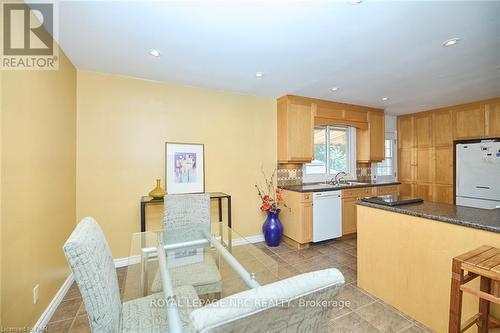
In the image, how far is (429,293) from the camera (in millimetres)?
1709

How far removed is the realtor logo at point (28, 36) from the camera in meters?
1.40

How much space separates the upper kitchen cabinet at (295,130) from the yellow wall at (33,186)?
9.21 ft

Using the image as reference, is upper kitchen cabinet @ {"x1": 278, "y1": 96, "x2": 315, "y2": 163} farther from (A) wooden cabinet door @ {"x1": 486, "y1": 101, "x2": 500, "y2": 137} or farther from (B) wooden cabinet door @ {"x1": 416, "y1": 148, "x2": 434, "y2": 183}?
(A) wooden cabinet door @ {"x1": 486, "y1": 101, "x2": 500, "y2": 137}

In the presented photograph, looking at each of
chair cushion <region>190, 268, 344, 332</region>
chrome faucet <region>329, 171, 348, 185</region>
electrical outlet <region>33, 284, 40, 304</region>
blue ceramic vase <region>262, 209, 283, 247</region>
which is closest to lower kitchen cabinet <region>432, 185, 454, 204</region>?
chrome faucet <region>329, 171, 348, 185</region>

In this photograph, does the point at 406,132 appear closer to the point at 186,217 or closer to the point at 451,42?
the point at 451,42

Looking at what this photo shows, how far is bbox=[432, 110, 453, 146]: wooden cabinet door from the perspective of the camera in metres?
4.32

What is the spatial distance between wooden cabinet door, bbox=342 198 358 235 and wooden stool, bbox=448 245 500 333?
2.26m

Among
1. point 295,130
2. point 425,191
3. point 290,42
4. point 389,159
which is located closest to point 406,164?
point 389,159

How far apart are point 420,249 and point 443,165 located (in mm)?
3716

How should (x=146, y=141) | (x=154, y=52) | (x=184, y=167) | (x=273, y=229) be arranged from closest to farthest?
(x=154, y=52) → (x=146, y=141) → (x=184, y=167) → (x=273, y=229)

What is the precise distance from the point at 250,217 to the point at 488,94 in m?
4.30

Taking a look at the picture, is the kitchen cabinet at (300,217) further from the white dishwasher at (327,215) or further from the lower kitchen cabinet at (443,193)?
the lower kitchen cabinet at (443,193)

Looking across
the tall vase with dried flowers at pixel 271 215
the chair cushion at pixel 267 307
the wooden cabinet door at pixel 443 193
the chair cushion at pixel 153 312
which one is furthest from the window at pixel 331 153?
the chair cushion at pixel 267 307

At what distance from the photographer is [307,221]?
3350mm
